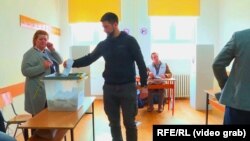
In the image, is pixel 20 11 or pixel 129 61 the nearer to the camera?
pixel 129 61

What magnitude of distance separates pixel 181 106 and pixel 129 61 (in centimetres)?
343

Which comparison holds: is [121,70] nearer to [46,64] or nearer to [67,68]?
[67,68]

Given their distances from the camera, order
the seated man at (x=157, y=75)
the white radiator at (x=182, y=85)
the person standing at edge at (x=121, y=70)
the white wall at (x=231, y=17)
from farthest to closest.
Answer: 1. the white radiator at (x=182, y=85)
2. the seated man at (x=157, y=75)
3. the white wall at (x=231, y=17)
4. the person standing at edge at (x=121, y=70)

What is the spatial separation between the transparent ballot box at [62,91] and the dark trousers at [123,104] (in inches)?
15.0

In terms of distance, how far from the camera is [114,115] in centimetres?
270

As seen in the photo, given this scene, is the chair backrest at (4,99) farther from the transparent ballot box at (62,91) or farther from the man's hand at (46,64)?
the transparent ballot box at (62,91)

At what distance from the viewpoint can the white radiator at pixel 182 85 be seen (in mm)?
6320

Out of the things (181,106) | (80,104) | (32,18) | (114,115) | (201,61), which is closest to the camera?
(80,104)

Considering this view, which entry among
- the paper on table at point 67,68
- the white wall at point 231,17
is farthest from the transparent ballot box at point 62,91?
the white wall at point 231,17

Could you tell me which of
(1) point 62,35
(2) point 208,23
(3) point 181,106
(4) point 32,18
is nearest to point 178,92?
(3) point 181,106

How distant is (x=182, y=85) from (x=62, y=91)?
4.43 metres

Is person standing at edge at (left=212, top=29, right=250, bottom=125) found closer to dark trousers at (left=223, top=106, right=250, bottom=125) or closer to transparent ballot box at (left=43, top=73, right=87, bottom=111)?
dark trousers at (left=223, top=106, right=250, bottom=125)

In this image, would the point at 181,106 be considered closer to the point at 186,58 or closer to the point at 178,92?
the point at 178,92

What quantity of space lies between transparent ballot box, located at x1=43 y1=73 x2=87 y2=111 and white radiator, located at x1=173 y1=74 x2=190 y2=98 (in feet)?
14.1
